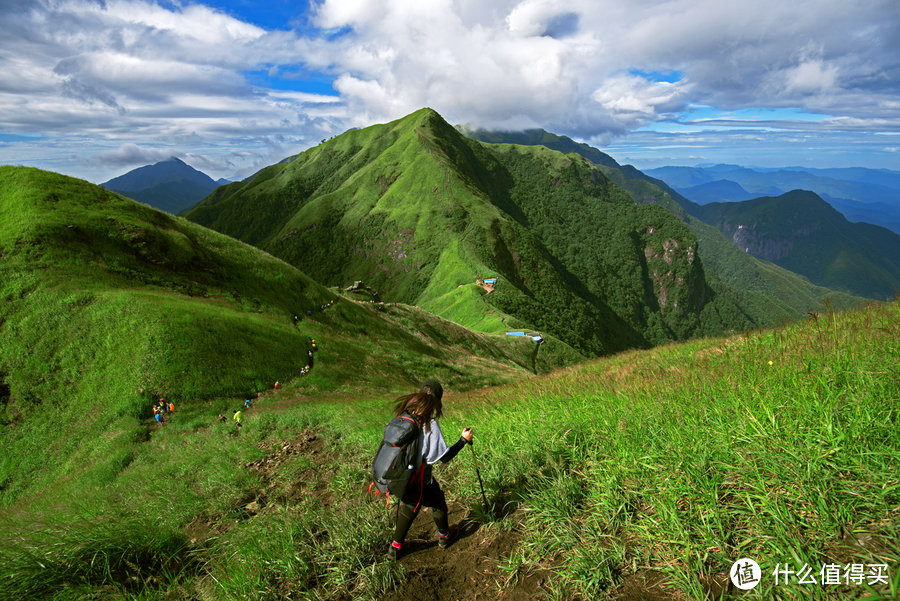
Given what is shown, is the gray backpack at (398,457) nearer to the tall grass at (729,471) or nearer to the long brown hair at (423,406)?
the long brown hair at (423,406)

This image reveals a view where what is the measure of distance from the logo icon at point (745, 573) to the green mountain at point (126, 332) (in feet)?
62.1

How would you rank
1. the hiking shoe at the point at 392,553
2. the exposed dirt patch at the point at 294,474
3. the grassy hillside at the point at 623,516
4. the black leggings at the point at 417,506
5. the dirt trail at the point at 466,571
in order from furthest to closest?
the exposed dirt patch at the point at 294,474 < the black leggings at the point at 417,506 < the hiking shoe at the point at 392,553 < the dirt trail at the point at 466,571 < the grassy hillside at the point at 623,516

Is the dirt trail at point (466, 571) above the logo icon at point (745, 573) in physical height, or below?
below

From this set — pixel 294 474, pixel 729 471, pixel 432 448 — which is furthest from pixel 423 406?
pixel 294 474

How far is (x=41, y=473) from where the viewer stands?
15.9m

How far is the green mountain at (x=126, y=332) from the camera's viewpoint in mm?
→ 17594

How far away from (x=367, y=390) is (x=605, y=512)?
2333 centimetres

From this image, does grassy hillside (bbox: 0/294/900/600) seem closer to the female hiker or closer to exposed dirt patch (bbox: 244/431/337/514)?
the female hiker

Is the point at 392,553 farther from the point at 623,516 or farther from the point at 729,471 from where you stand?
the point at 729,471

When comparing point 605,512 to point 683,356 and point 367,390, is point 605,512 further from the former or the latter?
point 367,390

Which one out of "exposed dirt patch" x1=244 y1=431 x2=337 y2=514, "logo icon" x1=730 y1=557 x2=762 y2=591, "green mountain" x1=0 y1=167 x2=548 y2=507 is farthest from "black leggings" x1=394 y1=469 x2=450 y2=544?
"green mountain" x1=0 y1=167 x2=548 y2=507

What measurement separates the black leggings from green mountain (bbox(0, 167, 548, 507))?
1523 centimetres

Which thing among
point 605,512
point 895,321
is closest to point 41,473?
point 605,512

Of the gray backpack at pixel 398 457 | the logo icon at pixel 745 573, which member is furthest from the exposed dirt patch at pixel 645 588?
the gray backpack at pixel 398 457
